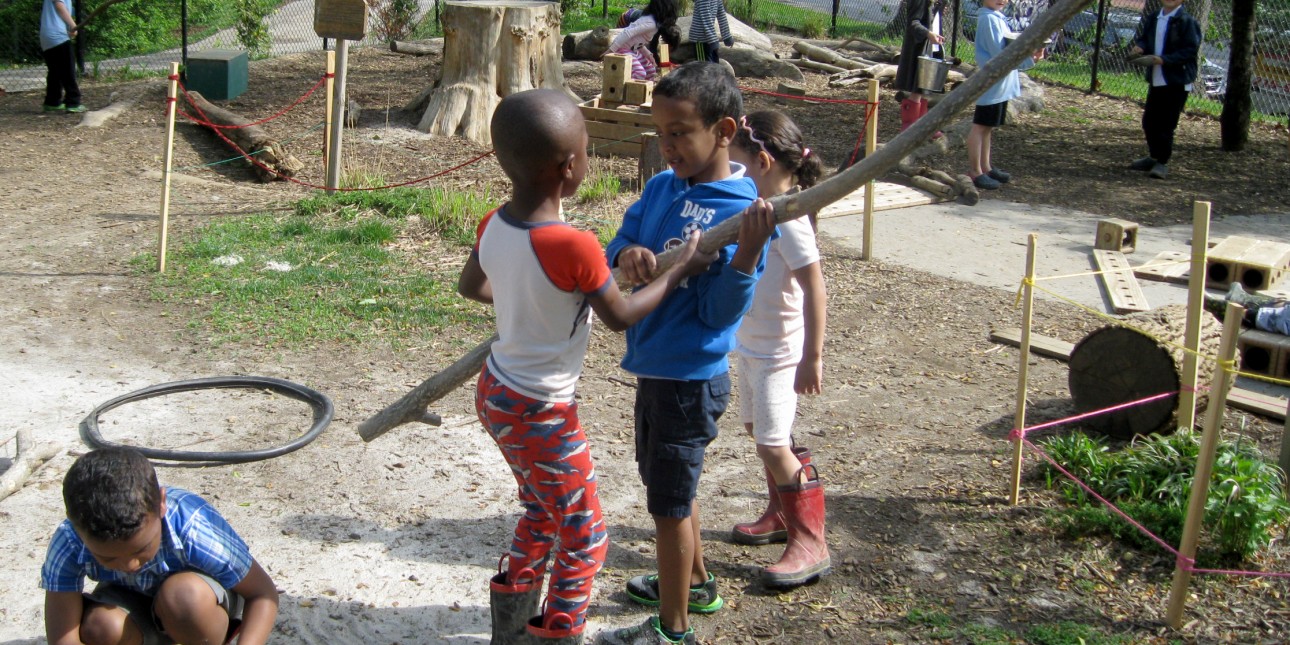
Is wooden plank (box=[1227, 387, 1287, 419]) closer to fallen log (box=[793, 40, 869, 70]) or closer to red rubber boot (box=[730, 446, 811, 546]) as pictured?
red rubber boot (box=[730, 446, 811, 546])

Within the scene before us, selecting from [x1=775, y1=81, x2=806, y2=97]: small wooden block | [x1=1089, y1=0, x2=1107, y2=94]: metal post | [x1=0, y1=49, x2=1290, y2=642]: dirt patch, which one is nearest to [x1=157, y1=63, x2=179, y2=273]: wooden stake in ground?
[x1=0, y1=49, x2=1290, y2=642]: dirt patch

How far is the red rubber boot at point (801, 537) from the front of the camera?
11.7 ft

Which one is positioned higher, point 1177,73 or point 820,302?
point 1177,73

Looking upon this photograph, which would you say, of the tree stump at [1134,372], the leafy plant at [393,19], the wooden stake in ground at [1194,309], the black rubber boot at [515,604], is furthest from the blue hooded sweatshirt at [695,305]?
the leafy plant at [393,19]

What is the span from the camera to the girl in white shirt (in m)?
3.39

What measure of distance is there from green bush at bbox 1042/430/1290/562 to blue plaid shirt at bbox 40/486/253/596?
9.31ft

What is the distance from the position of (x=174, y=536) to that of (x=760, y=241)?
5.25 ft

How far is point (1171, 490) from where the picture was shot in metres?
4.01

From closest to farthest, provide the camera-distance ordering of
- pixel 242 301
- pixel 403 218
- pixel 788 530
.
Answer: pixel 788 530
pixel 242 301
pixel 403 218

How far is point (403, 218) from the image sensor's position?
7977 millimetres

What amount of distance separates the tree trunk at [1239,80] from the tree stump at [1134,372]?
7683mm

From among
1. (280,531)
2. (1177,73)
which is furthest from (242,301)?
(1177,73)

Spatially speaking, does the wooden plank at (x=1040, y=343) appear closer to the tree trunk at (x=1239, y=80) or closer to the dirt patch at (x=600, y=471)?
the dirt patch at (x=600, y=471)

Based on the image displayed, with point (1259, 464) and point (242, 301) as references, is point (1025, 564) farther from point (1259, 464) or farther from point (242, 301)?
point (242, 301)
